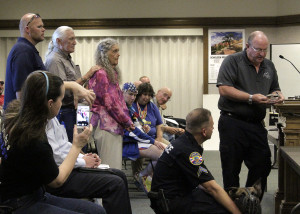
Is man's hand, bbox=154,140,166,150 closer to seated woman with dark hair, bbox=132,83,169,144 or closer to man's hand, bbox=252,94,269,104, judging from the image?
seated woman with dark hair, bbox=132,83,169,144

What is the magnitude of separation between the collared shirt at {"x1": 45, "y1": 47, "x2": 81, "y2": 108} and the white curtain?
488 centimetres

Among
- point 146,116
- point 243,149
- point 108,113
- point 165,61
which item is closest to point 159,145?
point 146,116

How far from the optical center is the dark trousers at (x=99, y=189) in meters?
2.53

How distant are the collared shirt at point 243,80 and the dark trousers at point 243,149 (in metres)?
0.08

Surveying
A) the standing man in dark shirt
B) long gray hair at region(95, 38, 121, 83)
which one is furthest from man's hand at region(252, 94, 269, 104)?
long gray hair at region(95, 38, 121, 83)

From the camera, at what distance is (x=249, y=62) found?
3.56 meters

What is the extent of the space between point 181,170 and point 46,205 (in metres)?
0.85

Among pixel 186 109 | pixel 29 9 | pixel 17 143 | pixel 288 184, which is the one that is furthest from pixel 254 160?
pixel 29 9

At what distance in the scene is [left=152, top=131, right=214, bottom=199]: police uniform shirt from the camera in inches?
102

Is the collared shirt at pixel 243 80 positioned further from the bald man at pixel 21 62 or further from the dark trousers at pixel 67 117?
the bald man at pixel 21 62

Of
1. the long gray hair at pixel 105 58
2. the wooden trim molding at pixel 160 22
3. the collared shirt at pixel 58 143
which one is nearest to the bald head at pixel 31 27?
the long gray hair at pixel 105 58

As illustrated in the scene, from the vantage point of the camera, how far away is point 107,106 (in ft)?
11.9

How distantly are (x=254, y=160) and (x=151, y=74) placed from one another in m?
5.21

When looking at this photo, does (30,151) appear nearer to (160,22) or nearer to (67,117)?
(67,117)
